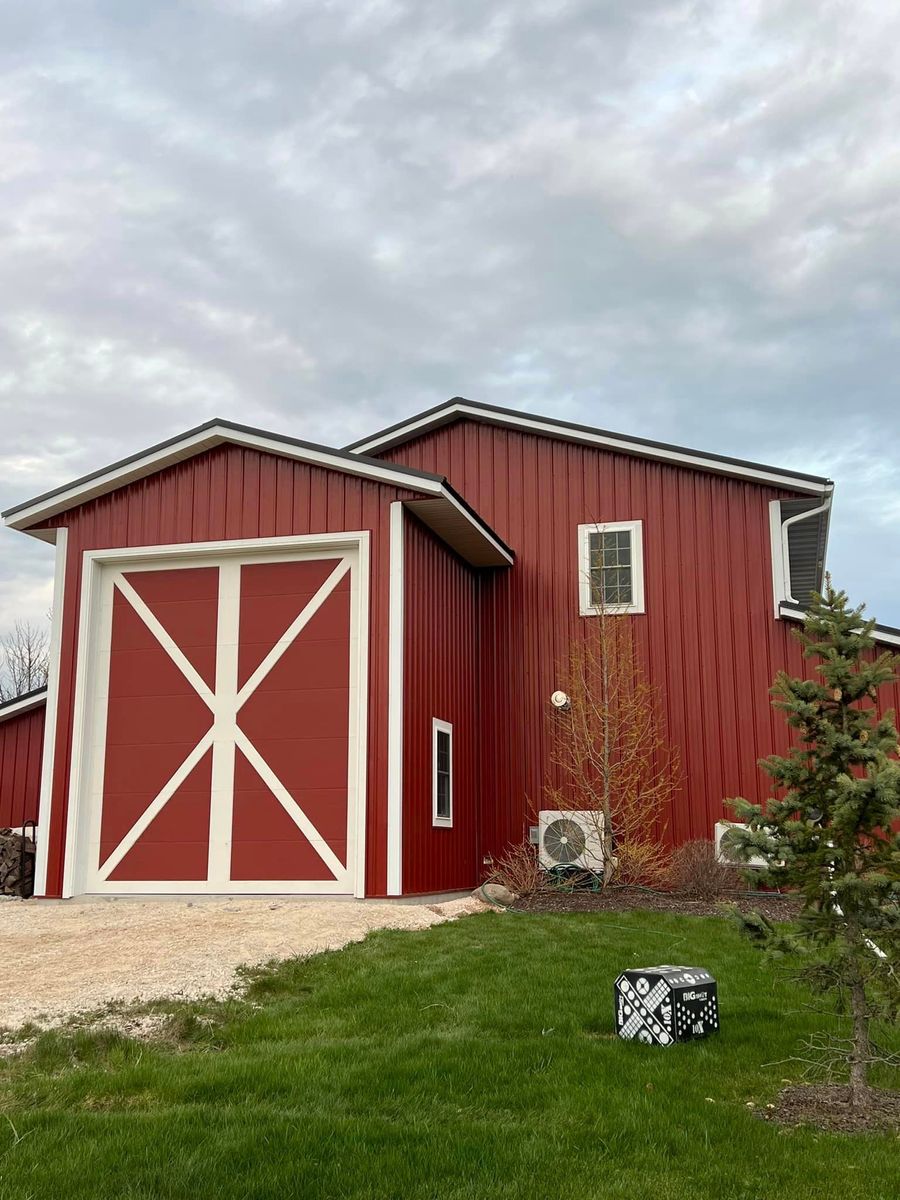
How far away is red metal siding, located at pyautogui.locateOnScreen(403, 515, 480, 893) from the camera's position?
11.6 m

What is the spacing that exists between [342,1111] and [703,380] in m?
17.1

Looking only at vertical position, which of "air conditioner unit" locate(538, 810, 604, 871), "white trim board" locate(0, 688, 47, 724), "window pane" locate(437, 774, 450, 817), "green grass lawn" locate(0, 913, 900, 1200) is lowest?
"green grass lawn" locate(0, 913, 900, 1200)

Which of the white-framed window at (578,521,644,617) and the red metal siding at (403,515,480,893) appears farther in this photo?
the white-framed window at (578,521,644,617)

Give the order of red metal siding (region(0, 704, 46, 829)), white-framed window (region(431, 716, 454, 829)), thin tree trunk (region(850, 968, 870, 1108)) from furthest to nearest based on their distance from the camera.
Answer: red metal siding (region(0, 704, 46, 829)) → white-framed window (region(431, 716, 454, 829)) → thin tree trunk (region(850, 968, 870, 1108))

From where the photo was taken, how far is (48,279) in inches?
610

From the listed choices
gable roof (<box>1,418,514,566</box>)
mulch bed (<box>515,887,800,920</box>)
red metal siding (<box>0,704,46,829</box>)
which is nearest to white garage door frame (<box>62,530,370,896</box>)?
gable roof (<box>1,418,514,566</box>)

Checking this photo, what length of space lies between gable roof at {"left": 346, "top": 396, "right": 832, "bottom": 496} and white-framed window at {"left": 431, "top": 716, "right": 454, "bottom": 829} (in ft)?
14.7

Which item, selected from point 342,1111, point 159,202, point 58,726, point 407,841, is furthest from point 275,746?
point 159,202

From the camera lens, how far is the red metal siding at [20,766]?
49.2ft

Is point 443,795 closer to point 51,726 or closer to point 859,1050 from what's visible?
point 51,726

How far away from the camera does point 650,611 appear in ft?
46.8

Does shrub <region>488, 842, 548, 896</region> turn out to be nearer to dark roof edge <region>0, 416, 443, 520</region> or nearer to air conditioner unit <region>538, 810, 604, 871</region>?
air conditioner unit <region>538, 810, 604, 871</region>

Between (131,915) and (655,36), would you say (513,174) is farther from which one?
(131,915)

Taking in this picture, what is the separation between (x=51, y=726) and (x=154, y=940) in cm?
441
